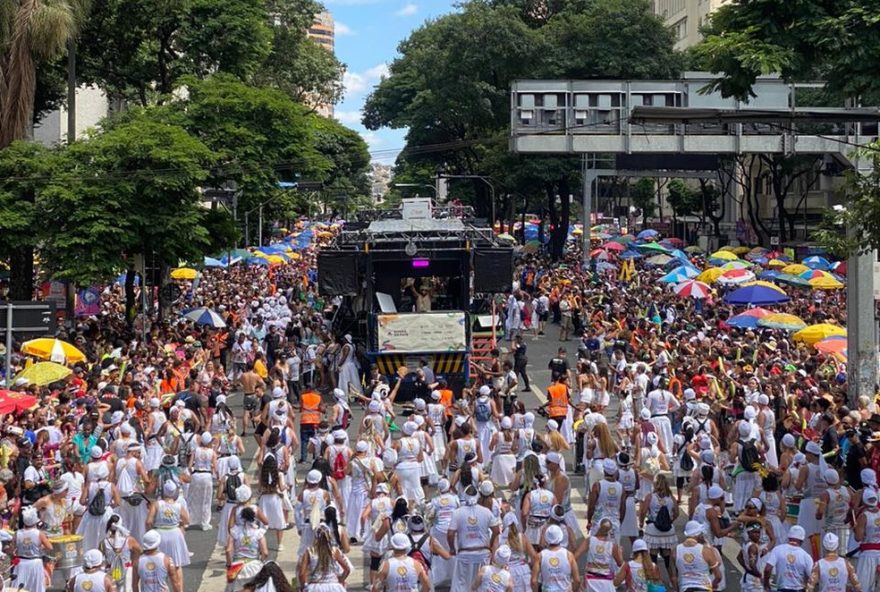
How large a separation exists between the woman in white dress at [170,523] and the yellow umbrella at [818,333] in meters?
13.8

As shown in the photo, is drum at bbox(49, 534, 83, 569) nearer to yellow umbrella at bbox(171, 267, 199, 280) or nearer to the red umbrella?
the red umbrella

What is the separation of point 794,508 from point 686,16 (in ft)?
258

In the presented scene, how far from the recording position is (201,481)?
1628cm

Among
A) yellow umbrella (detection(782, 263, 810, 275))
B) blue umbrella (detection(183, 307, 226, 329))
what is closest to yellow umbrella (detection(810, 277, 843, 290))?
yellow umbrella (detection(782, 263, 810, 275))

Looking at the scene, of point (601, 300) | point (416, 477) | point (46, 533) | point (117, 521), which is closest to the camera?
point (117, 521)

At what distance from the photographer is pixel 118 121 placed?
34.4m

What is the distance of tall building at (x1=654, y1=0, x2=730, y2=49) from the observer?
83.6 m

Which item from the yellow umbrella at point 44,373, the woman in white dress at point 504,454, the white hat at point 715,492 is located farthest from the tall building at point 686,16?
the white hat at point 715,492

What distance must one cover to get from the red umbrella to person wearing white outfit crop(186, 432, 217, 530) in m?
2.31

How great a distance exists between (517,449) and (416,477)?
1892 mm

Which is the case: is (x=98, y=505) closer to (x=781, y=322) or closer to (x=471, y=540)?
(x=471, y=540)

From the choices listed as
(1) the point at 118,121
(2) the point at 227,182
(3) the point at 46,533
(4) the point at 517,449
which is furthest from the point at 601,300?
(3) the point at 46,533

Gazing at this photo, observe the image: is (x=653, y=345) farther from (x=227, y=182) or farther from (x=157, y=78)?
(x=157, y=78)

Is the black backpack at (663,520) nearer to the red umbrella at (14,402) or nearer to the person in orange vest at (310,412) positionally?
the person in orange vest at (310,412)
